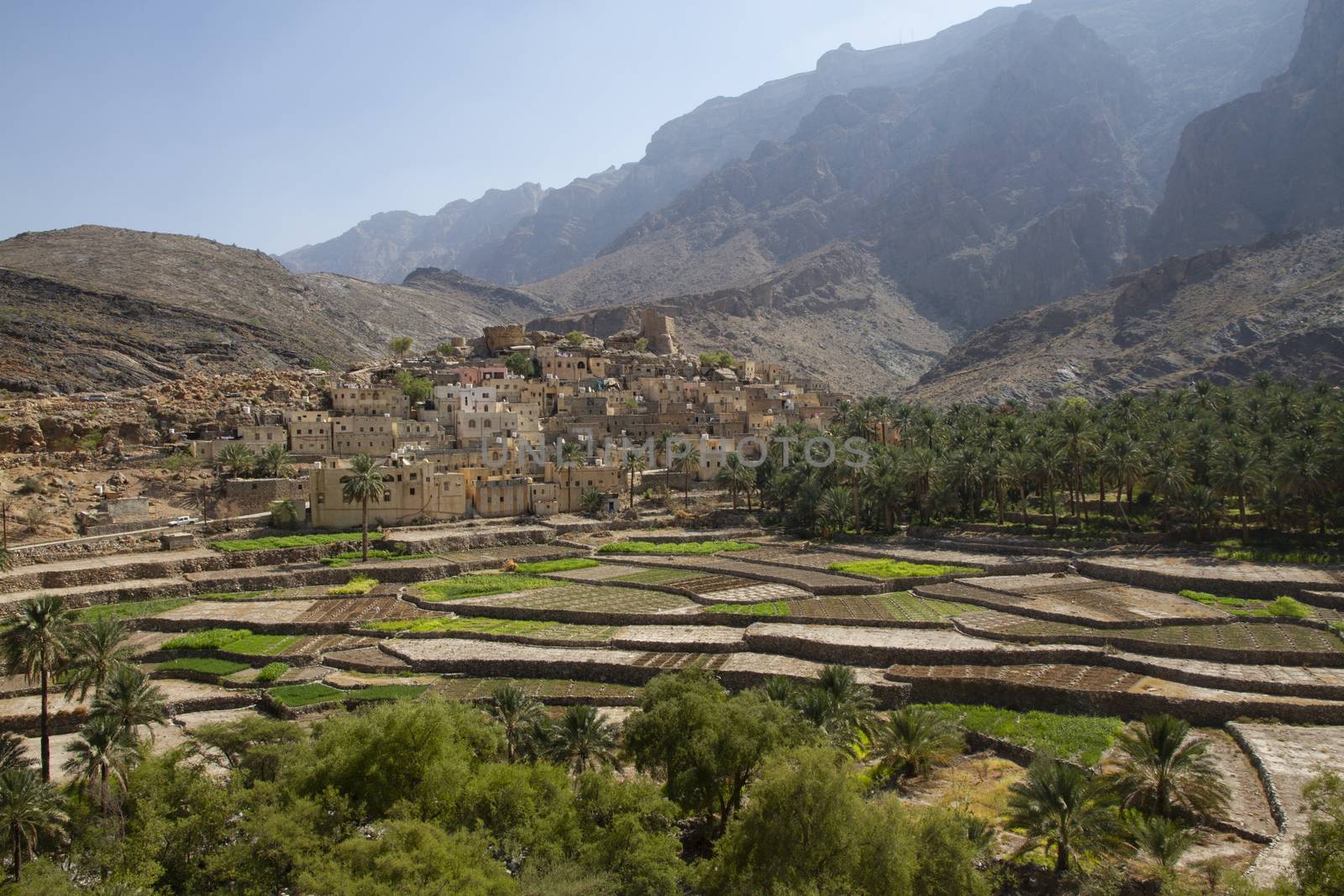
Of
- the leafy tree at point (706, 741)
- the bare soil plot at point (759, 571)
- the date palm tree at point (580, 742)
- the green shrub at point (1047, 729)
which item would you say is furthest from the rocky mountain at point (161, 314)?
the green shrub at point (1047, 729)

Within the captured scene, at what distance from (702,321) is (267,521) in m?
109

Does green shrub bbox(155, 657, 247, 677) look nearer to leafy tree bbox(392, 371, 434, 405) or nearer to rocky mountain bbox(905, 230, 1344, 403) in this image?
leafy tree bbox(392, 371, 434, 405)

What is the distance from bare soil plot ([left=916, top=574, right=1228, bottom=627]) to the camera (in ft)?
118

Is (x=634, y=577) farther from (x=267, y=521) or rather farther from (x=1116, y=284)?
(x=1116, y=284)

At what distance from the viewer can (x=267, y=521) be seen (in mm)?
55031

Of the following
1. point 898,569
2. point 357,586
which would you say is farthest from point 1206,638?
point 357,586

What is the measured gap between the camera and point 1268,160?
541ft

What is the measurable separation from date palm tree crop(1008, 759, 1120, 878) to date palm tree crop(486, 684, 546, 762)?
11588 millimetres

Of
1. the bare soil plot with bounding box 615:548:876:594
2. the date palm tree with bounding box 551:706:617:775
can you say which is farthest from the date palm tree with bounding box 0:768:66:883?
the bare soil plot with bounding box 615:548:876:594

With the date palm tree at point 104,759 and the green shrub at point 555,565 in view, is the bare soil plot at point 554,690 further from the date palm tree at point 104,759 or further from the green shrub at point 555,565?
the green shrub at point 555,565

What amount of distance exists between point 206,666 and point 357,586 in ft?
38.4

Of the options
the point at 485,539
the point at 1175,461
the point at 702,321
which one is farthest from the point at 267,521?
the point at 702,321

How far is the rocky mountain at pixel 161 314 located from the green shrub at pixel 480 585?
181 ft

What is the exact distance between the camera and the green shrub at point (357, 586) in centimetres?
4575
